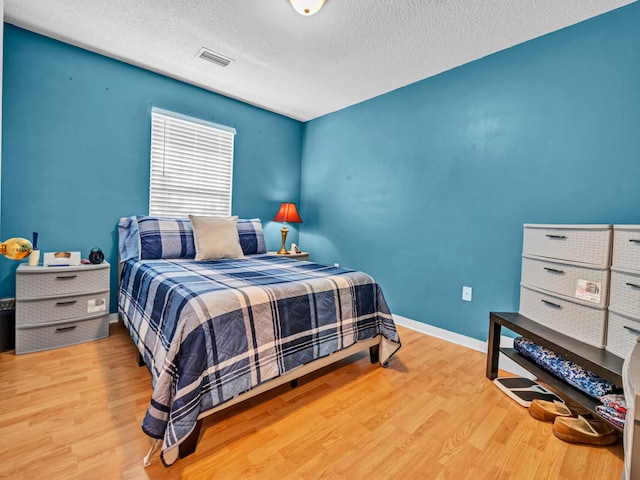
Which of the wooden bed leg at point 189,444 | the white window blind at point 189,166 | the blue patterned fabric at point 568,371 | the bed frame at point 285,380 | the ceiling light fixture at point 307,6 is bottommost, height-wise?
the wooden bed leg at point 189,444

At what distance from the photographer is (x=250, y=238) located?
10.1 ft

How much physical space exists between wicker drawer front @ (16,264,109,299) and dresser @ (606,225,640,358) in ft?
10.9

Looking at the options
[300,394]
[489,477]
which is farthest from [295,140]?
[489,477]

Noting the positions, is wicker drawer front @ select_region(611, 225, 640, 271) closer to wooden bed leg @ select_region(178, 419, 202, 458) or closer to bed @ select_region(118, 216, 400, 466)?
bed @ select_region(118, 216, 400, 466)

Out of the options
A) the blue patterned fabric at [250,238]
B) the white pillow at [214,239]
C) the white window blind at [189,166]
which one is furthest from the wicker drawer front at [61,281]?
the blue patterned fabric at [250,238]

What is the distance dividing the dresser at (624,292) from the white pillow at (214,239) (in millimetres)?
2598

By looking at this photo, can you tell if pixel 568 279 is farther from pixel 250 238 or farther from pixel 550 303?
pixel 250 238

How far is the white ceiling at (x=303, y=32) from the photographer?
192 centimetres

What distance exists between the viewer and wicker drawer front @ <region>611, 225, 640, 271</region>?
4.56ft

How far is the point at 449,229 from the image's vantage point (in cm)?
267

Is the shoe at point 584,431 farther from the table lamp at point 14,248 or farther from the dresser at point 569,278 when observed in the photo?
the table lamp at point 14,248

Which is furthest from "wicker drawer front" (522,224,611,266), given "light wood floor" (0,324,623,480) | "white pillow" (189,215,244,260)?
"white pillow" (189,215,244,260)

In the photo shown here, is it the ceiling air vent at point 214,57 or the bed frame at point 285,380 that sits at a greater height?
the ceiling air vent at point 214,57

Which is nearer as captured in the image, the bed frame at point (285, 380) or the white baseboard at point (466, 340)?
the bed frame at point (285, 380)
